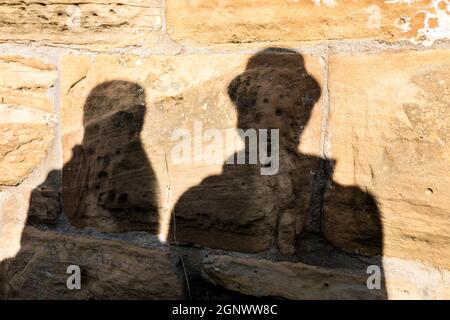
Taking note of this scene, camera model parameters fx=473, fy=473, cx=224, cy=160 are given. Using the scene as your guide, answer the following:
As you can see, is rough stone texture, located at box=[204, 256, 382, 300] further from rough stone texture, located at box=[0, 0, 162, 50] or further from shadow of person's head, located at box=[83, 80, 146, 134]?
rough stone texture, located at box=[0, 0, 162, 50]

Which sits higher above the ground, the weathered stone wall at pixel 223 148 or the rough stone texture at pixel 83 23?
the rough stone texture at pixel 83 23

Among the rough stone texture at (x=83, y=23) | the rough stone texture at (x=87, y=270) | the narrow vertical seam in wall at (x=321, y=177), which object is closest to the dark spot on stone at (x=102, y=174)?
the rough stone texture at (x=87, y=270)

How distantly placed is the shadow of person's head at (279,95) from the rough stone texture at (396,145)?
5 cm

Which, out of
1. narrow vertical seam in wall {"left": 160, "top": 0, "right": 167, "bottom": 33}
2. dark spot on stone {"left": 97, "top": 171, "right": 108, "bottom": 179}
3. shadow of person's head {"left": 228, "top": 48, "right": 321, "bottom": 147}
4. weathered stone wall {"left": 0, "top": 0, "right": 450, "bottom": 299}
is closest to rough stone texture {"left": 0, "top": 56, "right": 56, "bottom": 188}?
weathered stone wall {"left": 0, "top": 0, "right": 450, "bottom": 299}

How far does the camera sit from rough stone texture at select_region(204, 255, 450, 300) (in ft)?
2.55

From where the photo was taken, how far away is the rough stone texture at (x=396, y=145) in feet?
2.44

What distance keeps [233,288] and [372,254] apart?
0.26m

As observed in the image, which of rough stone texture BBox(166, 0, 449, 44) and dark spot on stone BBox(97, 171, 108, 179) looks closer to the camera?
rough stone texture BBox(166, 0, 449, 44)

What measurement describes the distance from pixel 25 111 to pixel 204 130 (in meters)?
0.39

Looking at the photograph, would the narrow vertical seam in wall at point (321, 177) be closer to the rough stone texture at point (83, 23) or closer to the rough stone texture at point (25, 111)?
the rough stone texture at point (83, 23)

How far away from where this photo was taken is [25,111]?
98 centimetres

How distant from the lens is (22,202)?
1.01m

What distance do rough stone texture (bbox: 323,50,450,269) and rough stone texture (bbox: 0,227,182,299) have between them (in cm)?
36

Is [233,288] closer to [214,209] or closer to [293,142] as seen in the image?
[214,209]
